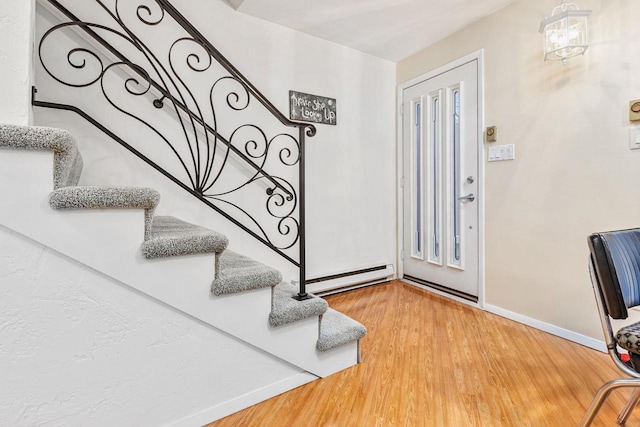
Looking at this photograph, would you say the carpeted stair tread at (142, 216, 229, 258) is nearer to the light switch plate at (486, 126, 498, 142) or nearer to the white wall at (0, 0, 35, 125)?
the white wall at (0, 0, 35, 125)

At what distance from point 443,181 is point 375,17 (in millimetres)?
1426

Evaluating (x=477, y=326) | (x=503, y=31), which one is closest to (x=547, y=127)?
(x=503, y=31)

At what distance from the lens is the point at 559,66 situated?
1.95 m

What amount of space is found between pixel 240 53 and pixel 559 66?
83.9 inches

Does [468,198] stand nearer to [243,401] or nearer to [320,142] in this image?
[320,142]

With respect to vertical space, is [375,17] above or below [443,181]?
above

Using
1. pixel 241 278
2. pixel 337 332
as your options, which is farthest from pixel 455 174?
A: pixel 241 278

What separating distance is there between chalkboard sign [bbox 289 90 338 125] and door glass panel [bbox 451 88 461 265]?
101cm

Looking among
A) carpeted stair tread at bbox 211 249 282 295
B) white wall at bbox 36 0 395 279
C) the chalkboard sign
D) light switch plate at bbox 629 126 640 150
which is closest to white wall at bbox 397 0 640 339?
light switch plate at bbox 629 126 640 150

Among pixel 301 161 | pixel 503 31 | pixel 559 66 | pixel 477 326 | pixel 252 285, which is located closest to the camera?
pixel 252 285

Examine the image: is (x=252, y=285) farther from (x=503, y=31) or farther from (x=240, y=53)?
(x=503, y=31)

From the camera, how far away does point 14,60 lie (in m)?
0.96

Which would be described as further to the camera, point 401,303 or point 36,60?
point 401,303

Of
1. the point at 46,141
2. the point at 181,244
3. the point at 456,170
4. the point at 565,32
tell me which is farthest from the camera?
the point at 456,170
